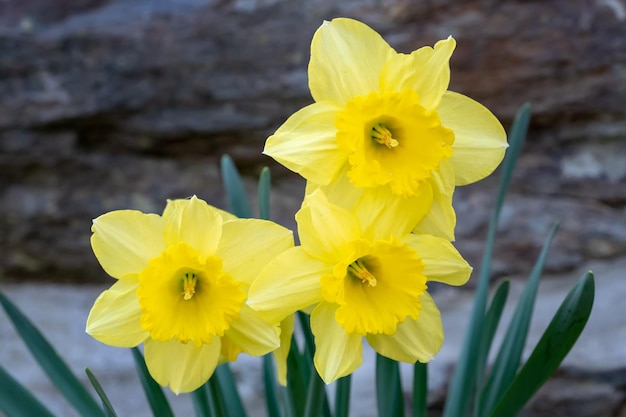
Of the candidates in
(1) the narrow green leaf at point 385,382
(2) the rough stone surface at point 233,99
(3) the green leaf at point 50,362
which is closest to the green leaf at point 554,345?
(1) the narrow green leaf at point 385,382

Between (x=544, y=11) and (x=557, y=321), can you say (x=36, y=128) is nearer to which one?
(x=544, y=11)

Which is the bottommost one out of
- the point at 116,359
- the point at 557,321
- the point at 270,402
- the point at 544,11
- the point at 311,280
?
the point at 116,359

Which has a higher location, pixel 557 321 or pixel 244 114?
pixel 557 321

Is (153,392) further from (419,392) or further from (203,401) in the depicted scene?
(419,392)

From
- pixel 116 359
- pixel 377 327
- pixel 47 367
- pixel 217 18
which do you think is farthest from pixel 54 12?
pixel 377 327

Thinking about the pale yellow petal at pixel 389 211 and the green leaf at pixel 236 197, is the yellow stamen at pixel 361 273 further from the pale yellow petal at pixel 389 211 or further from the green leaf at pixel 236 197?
the green leaf at pixel 236 197

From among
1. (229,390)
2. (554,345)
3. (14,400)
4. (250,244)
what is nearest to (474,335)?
(554,345)
